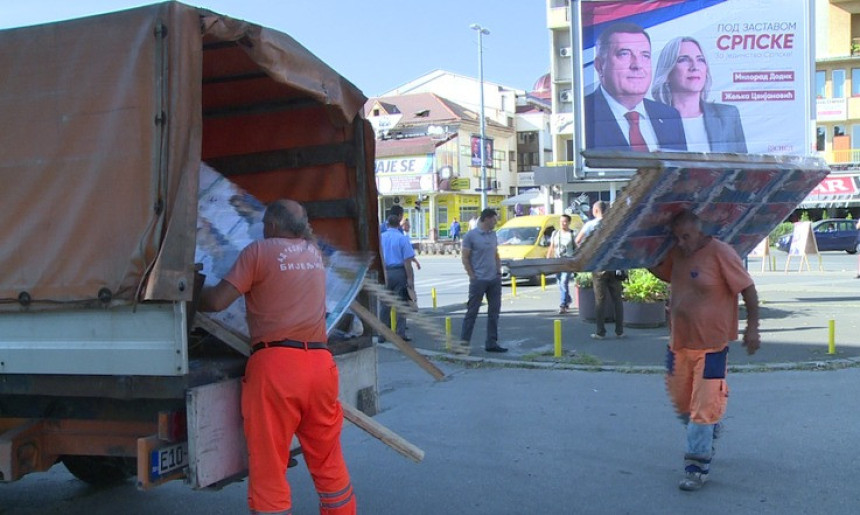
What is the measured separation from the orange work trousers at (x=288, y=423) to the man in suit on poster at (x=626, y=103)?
16388 mm

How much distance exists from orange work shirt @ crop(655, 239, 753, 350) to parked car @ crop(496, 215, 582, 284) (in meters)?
16.7

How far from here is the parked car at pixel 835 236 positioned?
33250 mm

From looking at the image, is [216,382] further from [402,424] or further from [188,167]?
[402,424]

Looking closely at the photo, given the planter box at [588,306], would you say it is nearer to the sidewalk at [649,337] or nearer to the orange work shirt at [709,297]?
the sidewalk at [649,337]

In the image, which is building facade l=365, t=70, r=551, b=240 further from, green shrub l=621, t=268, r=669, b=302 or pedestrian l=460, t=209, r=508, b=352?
pedestrian l=460, t=209, r=508, b=352

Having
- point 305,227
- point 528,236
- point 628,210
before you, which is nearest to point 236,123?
point 305,227

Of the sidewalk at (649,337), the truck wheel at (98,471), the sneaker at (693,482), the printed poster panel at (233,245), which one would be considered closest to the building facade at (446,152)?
the sidewalk at (649,337)

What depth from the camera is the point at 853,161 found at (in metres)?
46.8

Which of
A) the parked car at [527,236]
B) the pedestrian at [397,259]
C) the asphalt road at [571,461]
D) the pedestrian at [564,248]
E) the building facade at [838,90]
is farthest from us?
the building facade at [838,90]

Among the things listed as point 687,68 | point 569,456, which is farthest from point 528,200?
point 569,456

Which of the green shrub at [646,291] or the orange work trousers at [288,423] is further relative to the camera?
the green shrub at [646,291]

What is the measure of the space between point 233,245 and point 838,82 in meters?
50.2

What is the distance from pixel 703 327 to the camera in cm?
540

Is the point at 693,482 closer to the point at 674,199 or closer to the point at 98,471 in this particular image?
the point at 674,199
